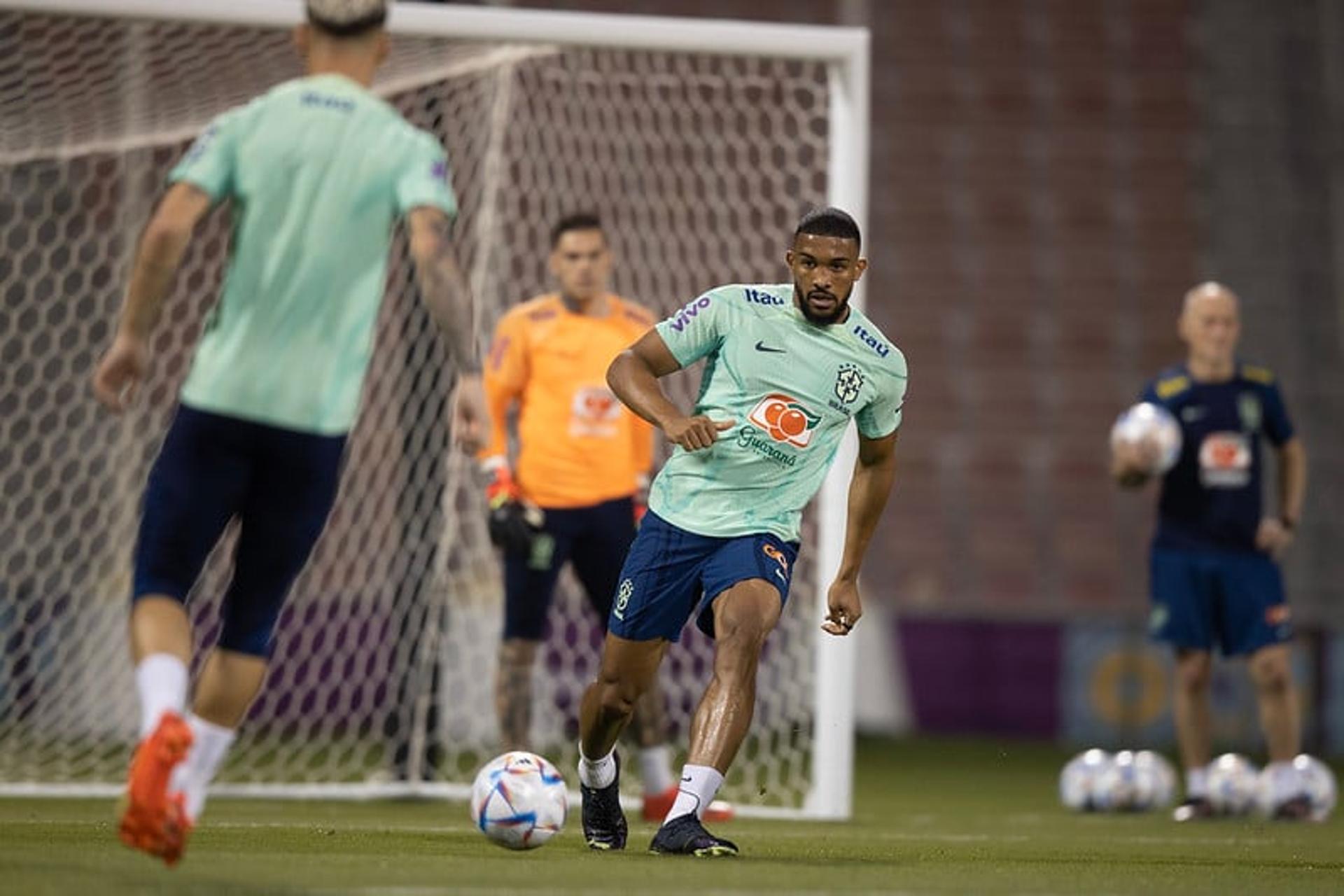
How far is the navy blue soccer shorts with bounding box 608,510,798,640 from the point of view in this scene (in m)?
6.05

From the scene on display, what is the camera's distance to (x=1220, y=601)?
31.4 ft

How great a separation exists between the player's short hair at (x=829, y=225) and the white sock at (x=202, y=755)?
2021 mm

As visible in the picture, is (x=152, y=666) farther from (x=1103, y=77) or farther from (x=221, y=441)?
(x=1103, y=77)

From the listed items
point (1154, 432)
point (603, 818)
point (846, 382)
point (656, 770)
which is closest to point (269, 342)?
point (846, 382)

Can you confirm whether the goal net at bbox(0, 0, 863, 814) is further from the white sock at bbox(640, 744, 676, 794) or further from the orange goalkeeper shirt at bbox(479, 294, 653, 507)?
the orange goalkeeper shirt at bbox(479, 294, 653, 507)

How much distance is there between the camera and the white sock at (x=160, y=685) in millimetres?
4770

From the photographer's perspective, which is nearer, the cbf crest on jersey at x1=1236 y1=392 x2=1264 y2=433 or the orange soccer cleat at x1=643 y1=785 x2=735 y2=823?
the orange soccer cleat at x1=643 y1=785 x2=735 y2=823

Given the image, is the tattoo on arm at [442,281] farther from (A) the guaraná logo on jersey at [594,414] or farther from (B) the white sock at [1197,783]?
(B) the white sock at [1197,783]

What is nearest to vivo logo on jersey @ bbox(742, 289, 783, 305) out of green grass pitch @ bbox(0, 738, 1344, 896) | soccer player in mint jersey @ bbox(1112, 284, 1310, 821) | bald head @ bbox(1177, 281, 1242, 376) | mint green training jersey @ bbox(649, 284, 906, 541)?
mint green training jersey @ bbox(649, 284, 906, 541)

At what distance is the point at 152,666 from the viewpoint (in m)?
4.87

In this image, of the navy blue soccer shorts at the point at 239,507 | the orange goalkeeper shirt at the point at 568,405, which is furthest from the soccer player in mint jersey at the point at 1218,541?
the navy blue soccer shorts at the point at 239,507

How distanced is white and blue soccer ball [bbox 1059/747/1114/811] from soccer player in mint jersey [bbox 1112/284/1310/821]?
39cm

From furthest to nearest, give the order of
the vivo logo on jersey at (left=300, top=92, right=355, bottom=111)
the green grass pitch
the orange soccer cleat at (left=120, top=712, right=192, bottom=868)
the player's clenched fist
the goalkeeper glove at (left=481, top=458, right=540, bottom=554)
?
the goalkeeper glove at (left=481, top=458, right=540, bottom=554)
the player's clenched fist
the green grass pitch
the vivo logo on jersey at (left=300, top=92, right=355, bottom=111)
the orange soccer cleat at (left=120, top=712, right=192, bottom=868)

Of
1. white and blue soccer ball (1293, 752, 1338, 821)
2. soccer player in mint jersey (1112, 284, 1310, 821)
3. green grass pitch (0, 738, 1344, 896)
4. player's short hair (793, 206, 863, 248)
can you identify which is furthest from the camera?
soccer player in mint jersey (1112, 284, 1310, 821)
